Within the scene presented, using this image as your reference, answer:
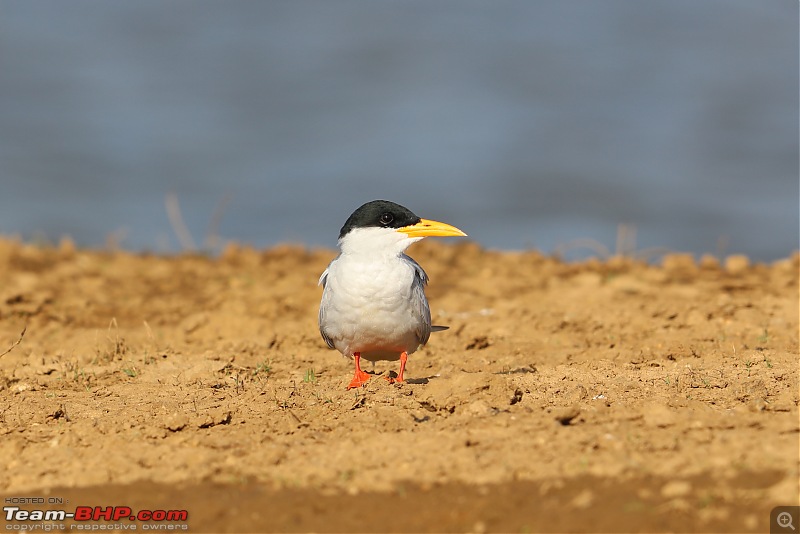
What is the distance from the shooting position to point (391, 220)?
6391 mm

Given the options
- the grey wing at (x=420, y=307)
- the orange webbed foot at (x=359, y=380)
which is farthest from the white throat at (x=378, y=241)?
the orange webbed foot at (x=359, y=380)

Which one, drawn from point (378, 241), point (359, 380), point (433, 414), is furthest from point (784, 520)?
point (378, 241)

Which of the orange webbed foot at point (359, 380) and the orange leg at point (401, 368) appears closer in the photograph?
the orange webbed foot at point (359, 380)

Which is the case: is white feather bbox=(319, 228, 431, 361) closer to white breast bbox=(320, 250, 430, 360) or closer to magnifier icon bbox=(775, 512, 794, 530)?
white breast bbox=(320, 250, 430, 360)

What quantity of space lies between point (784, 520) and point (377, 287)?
3.11 metres

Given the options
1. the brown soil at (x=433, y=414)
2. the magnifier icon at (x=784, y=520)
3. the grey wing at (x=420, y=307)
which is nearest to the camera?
the magnifier icon at (x=784, y=520)

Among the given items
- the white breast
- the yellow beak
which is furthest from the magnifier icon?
the yellow beak

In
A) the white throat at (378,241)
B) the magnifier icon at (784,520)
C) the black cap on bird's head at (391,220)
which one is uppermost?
the black cap on bird's head at (391,220)

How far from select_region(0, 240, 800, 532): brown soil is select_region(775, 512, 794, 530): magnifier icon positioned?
0.17 feet

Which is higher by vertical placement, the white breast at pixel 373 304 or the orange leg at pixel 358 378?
the white breast at pixel 373 304

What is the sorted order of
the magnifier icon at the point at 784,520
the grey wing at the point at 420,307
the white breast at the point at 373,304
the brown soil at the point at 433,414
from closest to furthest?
1. the magnifier icon at the point at 784,520
2. the brown soil at the point at 433,414
3. the white breast at the point at 373,304
4. the grey wing at the point at 420,307

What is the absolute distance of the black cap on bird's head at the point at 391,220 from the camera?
638 cm

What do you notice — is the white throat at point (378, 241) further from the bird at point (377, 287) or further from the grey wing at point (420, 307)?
the grey wing at point (420, 307)

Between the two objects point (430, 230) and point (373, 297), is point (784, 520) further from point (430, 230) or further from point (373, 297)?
point (430, 230)
